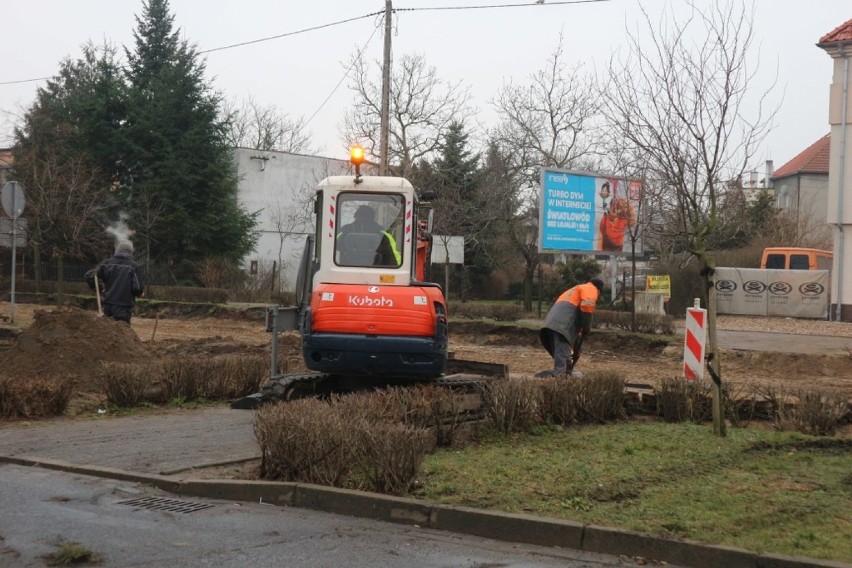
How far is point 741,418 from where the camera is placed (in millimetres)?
11133

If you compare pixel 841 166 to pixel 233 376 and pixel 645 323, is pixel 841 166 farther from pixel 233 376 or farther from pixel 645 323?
pixel 233 376

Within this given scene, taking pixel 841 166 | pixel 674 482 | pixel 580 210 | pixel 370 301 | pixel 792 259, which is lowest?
pixel 674 482

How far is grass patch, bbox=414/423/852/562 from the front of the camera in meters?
6.36

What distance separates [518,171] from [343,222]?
33.8m

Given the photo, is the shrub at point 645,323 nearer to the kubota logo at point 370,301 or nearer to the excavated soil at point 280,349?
the excavated soil at point 280,349

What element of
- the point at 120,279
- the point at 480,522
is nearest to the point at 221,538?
the point at 480,522

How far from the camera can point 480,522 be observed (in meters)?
6.58

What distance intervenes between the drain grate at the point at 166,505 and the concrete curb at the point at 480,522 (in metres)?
0.29

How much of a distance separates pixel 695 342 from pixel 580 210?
64.9 ft

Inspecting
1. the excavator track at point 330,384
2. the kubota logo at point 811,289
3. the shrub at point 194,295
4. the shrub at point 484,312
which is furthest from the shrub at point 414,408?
the kubota logo at point 811,289

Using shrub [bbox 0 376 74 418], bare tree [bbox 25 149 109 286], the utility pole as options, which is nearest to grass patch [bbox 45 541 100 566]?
shrub [bbox 0 376 74 418]

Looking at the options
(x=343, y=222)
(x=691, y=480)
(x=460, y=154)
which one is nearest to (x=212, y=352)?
(x=343, y=222)

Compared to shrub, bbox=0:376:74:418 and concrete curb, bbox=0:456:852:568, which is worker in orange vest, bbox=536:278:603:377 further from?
concrete curb, bbox=0:456:852:568

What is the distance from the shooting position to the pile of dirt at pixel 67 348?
13766mm
